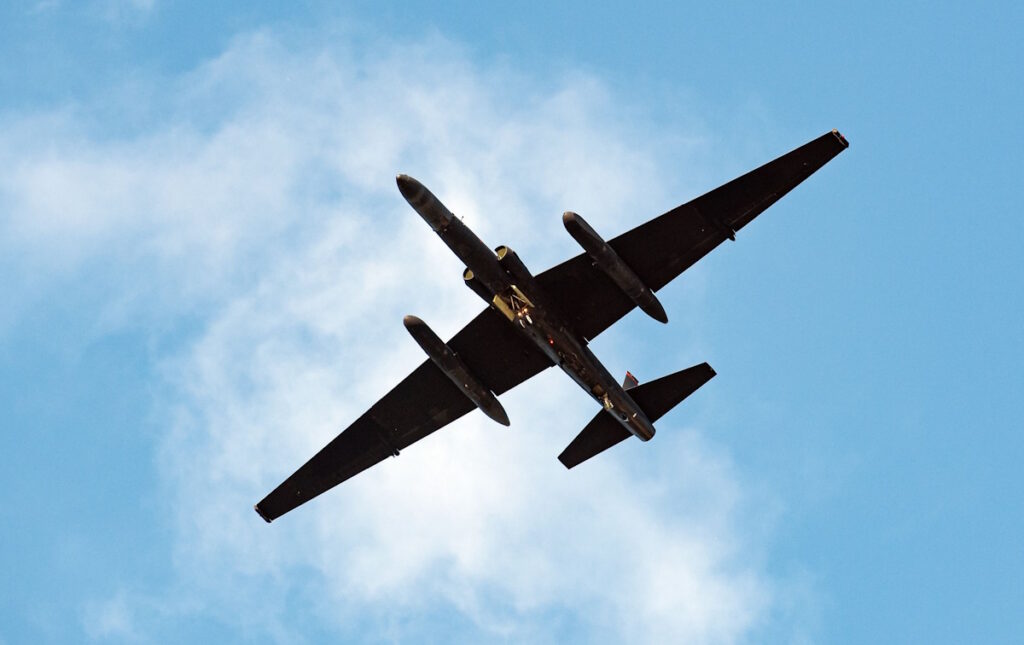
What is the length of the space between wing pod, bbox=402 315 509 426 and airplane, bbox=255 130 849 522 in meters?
0.05

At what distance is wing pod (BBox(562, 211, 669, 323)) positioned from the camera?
125ft

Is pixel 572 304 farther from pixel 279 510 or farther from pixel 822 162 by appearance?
pixel 279 510

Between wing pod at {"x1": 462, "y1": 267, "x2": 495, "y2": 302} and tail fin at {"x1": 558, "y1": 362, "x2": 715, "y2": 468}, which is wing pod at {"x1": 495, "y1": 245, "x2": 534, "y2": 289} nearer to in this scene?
wing pod at {"x1": 462, "y1": 267, "x2": 495, "y2": 302}

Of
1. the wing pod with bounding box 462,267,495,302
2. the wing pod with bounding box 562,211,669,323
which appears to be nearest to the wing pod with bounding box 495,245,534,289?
the wing pod with bounding box 462,267,495,302

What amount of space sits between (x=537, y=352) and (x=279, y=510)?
12.4 metres

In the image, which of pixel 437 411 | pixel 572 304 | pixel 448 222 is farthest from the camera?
pixel 437 411

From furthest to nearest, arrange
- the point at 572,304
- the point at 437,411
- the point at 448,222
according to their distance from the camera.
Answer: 1. the point at 437,411
2. the point at 572,304
3. the point at 448,222

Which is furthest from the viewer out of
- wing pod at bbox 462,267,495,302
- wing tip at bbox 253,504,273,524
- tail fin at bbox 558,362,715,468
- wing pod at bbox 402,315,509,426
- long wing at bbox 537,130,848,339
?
wing tip at bbox 253,504,273,524

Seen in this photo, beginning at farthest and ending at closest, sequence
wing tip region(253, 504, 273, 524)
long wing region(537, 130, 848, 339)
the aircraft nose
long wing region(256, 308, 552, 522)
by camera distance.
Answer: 1. wing tip region(253, 504, 273, 524)
2. long wing region(256, 308, 552, 522)
3. long wing region(537, 130, 848, 339)
4. the aircraft nose

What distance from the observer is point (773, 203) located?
39438 millimetres

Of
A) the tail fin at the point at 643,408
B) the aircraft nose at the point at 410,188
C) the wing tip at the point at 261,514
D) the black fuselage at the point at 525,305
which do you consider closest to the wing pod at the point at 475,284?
the black fuselage at the point at 525,305

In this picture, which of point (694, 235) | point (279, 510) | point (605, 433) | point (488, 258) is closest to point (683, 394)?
point (605, 433)

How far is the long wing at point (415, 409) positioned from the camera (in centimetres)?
4306

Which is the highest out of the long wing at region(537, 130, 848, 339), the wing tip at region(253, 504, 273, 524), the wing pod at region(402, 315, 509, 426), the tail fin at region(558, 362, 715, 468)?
the wing tip at region(253, 504, 273, 524)
